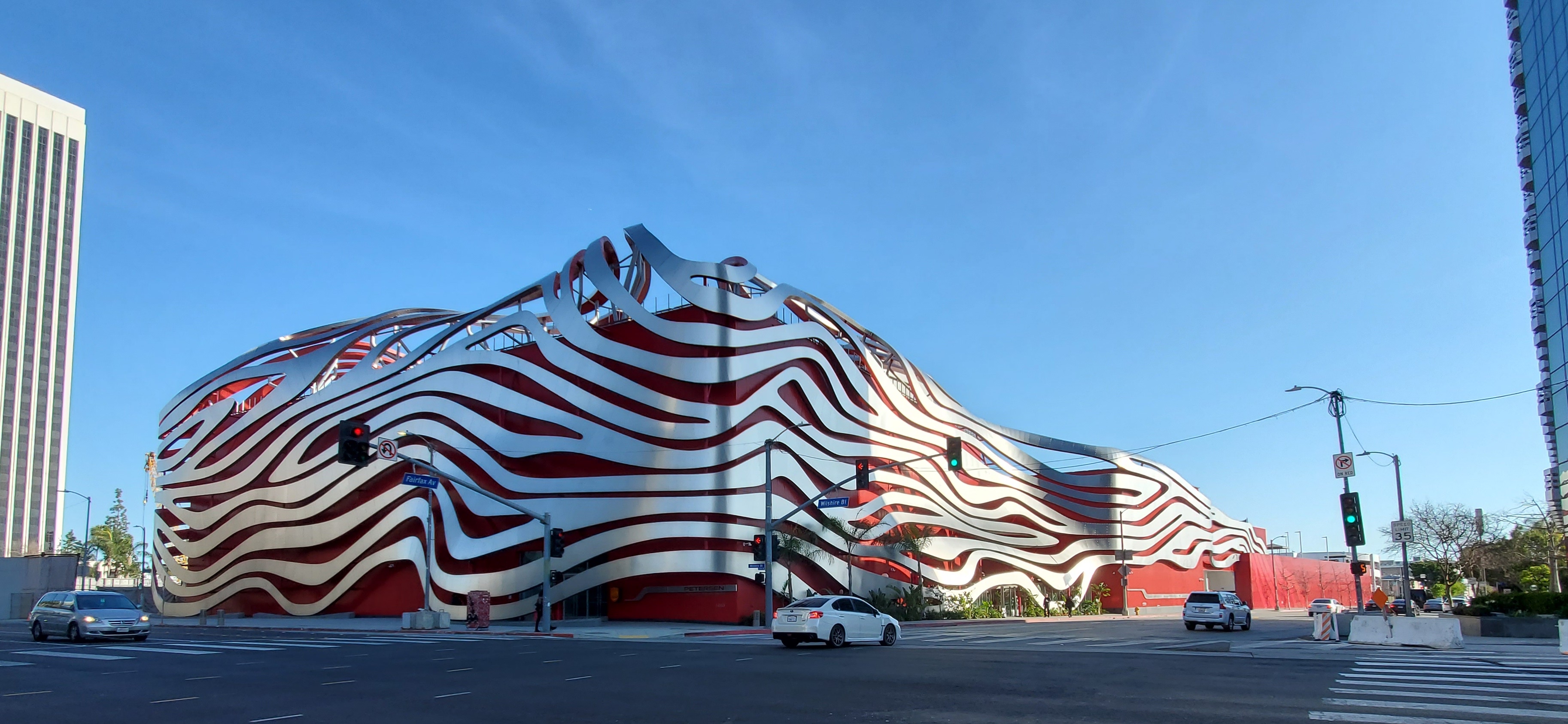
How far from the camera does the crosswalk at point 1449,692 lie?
13.1 m

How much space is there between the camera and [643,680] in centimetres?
1778

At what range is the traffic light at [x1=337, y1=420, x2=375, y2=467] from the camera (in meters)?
26.8

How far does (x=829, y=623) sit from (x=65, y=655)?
1892cm

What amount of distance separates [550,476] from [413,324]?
22.1 metres

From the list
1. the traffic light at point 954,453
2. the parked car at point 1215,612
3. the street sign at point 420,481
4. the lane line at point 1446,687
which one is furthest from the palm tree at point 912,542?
the lane line at point 1446,687

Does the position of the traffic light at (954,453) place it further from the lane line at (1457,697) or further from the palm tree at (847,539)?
the palm tree at (847,539)

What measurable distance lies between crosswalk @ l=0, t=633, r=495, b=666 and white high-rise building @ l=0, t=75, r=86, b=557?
418ft

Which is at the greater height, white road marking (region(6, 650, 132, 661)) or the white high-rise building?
the white high-rise building

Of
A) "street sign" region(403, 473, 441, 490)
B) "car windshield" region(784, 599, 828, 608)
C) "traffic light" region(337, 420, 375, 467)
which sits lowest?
"car windshield" region(784, 599, 828, 608)

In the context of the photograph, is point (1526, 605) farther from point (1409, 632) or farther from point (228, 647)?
point (228, 647)

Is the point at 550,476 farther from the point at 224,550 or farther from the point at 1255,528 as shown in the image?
the point at 1255,528

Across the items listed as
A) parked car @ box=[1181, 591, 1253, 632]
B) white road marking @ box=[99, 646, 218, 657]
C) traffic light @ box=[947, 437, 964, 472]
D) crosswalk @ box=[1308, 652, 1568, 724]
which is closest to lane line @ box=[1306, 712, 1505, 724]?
crosswalk @ box=[1308, 652, 1568, 724]

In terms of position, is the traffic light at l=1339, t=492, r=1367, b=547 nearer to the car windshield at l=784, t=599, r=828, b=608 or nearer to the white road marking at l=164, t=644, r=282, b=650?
the car windshield at l=784, t=599, r=828, b=608

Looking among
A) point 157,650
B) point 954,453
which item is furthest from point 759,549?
point 157,650
